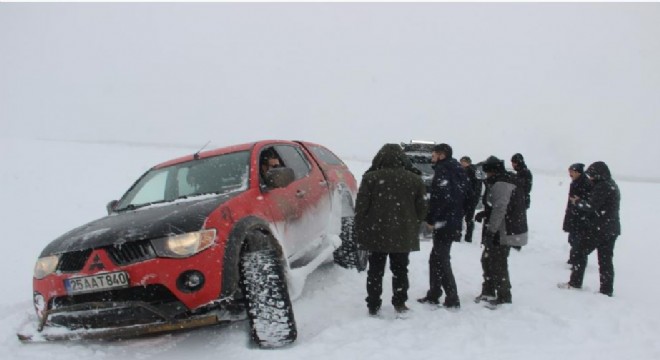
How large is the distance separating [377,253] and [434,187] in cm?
99

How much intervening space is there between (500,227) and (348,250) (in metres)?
1.90

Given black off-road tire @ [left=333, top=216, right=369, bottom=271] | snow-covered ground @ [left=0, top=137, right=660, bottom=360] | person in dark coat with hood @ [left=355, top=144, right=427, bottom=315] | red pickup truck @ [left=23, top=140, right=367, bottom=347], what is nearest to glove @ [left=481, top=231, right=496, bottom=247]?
snow-covered ground @ [left=0, top=137, right=660, bottom=360]

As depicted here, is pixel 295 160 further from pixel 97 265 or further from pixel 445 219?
pixel 97 265

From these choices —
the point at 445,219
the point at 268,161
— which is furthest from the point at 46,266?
the point at 445,219

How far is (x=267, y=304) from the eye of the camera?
3.49m

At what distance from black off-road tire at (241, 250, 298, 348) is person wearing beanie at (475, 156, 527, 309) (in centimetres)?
252

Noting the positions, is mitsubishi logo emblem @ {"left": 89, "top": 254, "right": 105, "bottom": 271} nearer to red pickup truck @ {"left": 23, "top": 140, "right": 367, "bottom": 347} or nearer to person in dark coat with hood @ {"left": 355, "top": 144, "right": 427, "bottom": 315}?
red pickup truck @ {"left": 23, "top": 140, "right": 367, "bottom": 347}

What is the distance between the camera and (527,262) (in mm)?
7820

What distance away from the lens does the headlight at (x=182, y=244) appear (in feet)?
10.9

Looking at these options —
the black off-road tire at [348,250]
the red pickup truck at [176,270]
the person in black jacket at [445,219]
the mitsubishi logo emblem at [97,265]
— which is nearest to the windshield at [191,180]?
the red pickup truck at [176,270]

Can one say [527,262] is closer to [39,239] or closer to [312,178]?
[312,178]

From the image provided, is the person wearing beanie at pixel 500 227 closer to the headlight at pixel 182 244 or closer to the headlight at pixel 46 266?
the headlight at pixel 182 244

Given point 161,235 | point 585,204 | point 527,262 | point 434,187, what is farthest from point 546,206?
point 161,235

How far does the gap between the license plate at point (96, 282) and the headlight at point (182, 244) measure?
0.94ft
